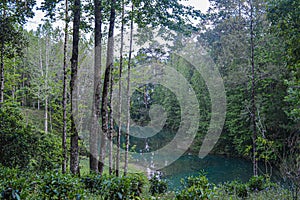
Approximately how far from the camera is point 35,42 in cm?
2145

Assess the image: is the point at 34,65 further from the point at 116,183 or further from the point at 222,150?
the point at 116,183

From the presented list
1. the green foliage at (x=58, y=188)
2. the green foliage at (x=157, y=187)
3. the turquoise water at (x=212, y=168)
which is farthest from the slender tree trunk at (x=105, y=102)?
the turquoise water at (x=212, y=168)

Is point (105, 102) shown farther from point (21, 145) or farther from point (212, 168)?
point (212, 168)

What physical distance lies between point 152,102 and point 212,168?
1768 centimetres

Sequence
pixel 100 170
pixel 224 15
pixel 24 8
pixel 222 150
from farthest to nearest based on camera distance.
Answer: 1. pixel 224 15
2. pixel 222 150
3. pixel 100 170
4. pixel 24 8

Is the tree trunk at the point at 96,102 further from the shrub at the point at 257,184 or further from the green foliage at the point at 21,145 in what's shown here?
the shrub at the point at 257,184

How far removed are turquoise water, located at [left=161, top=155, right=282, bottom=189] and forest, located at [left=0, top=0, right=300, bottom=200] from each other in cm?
11

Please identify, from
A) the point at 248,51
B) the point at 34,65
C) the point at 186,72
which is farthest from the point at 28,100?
the point at 248,51

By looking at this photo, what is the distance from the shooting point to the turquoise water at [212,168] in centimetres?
1399

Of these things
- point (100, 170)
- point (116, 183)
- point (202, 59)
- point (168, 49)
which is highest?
point (168, 49)

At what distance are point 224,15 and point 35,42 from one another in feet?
52.5

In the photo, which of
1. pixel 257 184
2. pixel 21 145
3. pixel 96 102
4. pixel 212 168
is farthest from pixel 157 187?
pixel 212 168

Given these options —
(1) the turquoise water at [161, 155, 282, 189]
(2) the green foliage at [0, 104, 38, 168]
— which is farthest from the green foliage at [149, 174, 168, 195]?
(1) the turquoise water at [161, 155, 282, 189]

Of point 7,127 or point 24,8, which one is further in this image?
point 7,127
